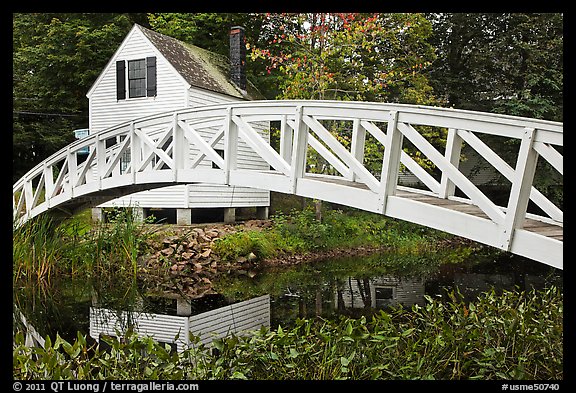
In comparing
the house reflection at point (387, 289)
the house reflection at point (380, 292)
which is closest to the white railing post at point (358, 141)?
the house reflection at point (387, 289)

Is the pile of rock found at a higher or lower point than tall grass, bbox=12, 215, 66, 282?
lower

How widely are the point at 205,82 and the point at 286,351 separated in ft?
21.0

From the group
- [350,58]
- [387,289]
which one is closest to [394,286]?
[387,289]

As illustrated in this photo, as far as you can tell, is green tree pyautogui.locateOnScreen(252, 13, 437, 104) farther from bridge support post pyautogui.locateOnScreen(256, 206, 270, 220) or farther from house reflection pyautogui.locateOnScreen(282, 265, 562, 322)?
house reflection pyautogui.locateOnScreen(282, 265, 562, 322)

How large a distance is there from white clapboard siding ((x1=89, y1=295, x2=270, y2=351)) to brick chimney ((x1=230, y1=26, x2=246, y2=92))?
16.3 feet

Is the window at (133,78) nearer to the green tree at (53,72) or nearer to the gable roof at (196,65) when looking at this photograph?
the gable roof at (196,65)

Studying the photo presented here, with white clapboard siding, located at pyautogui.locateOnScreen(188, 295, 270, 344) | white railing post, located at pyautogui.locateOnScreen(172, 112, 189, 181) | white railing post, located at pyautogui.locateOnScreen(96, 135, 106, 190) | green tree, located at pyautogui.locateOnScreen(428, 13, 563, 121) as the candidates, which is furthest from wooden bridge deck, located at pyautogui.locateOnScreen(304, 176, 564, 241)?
green tree, located at pyautogui.locateOnScreen(428, 13, 563, 121)

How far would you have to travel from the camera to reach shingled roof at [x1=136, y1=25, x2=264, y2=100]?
31.2 feet

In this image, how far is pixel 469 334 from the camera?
4078 mm

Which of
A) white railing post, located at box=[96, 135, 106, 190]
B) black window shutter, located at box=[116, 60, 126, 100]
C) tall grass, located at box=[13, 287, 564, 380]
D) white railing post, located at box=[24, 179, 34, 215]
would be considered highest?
black window shutter, located at box=[116, 60, 126, 100]

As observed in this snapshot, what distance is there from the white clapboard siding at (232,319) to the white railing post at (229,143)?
1.52m

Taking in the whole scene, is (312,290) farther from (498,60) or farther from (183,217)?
(498,60)

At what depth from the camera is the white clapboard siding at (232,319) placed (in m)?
5.90
